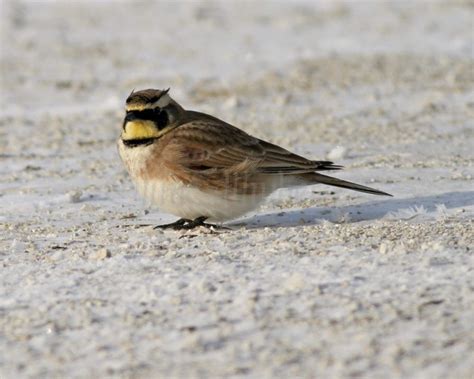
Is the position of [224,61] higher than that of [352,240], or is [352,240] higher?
[224,61]

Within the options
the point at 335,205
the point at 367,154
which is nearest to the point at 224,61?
the point at 367,154

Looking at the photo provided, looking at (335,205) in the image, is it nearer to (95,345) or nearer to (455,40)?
(95,345)

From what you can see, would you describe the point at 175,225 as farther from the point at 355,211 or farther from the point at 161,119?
the point at 355,211

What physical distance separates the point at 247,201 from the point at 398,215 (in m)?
1.02

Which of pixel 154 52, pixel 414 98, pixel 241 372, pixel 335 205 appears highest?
pixel 154 52

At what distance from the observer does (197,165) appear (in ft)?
23.0

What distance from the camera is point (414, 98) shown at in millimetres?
11773

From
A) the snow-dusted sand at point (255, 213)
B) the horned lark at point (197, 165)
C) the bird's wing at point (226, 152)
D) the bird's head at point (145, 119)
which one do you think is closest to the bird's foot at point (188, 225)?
the horned lark at point (197, 165)

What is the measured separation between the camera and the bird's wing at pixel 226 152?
7086 mm

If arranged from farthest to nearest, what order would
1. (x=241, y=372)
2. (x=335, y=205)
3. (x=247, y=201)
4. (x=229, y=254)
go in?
1. (x=335, y=205)
2. (x=247, y=201)
3. (x=229, y=254)
4. (x=241, y=372)

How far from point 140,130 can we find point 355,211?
1.55 m

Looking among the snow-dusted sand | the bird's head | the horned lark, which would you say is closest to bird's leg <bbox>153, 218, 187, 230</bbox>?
the horned lark

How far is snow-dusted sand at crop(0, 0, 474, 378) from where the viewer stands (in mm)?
4801

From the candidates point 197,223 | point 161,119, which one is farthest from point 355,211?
point 161,119
